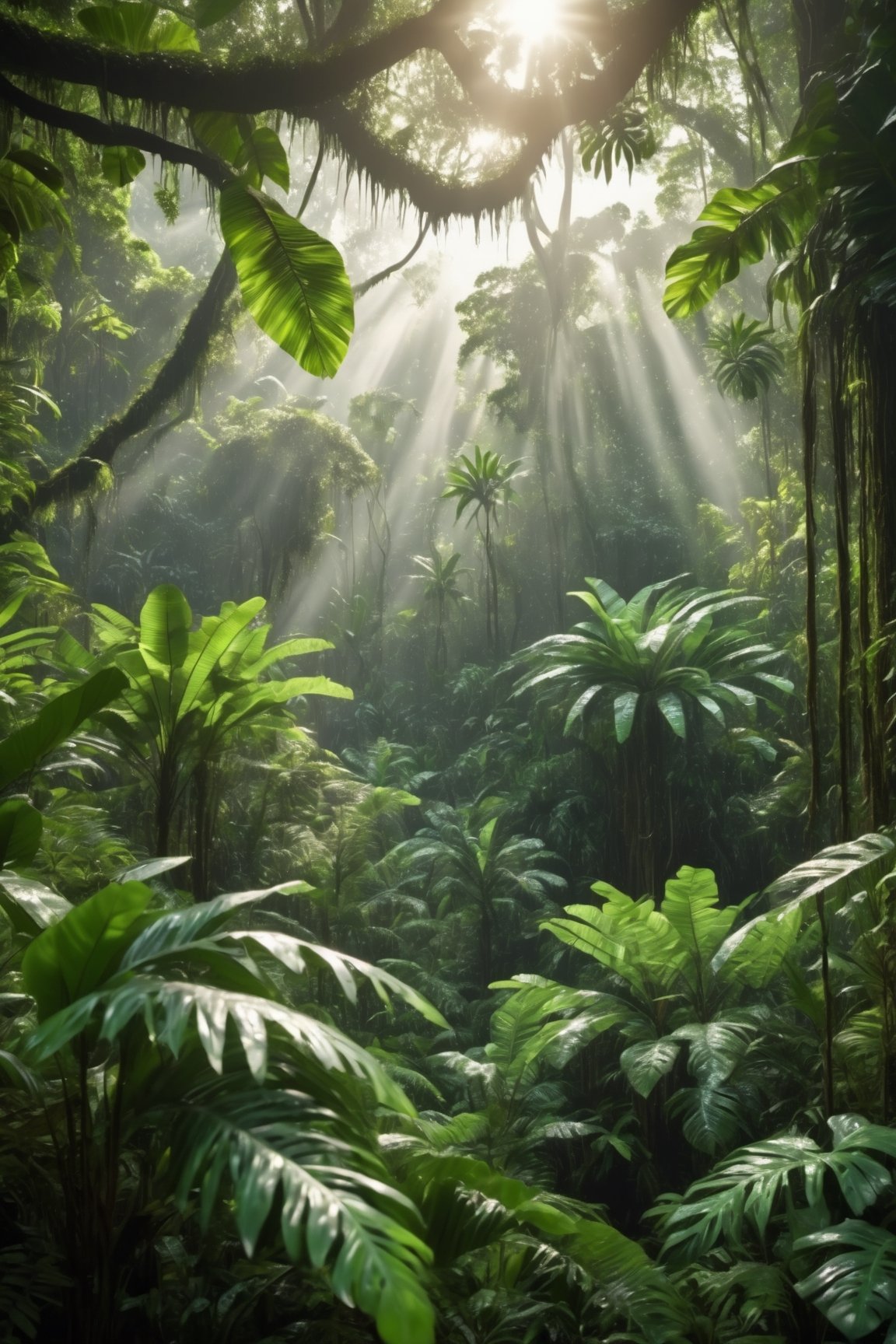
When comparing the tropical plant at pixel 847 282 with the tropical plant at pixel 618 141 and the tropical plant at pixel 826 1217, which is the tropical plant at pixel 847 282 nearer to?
the tropical plant at pixel 618 141

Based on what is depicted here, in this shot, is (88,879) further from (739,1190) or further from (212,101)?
(212,101)

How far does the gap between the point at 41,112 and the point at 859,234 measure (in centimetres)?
323

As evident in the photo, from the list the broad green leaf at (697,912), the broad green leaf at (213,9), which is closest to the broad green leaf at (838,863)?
the broad green leaf at (697,912)

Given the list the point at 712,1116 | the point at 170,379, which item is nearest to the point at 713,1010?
the point at 712,1116

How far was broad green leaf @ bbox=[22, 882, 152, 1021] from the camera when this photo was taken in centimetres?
223

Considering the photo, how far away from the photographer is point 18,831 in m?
2.84

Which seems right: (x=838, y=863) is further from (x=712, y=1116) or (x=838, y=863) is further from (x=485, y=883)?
(x=485, y=883)

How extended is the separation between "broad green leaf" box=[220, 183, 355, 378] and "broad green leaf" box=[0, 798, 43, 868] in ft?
6.45

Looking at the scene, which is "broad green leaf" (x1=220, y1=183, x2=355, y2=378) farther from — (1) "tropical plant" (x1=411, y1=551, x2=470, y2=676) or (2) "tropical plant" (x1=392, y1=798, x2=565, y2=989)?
(1) "tropical plant" (x1=411, y1=551, x2=470, y2=676)

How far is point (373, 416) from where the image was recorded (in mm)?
20891

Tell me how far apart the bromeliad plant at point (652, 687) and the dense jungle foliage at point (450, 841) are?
4 centimetres

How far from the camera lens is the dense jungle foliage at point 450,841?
2.28 metres

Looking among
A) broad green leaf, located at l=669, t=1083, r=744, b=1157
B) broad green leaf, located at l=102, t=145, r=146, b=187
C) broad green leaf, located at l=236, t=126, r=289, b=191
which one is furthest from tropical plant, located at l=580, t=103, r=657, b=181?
broad green leaf, located at l=669, t=1083, r=744, b=1157

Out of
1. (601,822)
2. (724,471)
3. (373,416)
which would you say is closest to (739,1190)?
(601,822)
